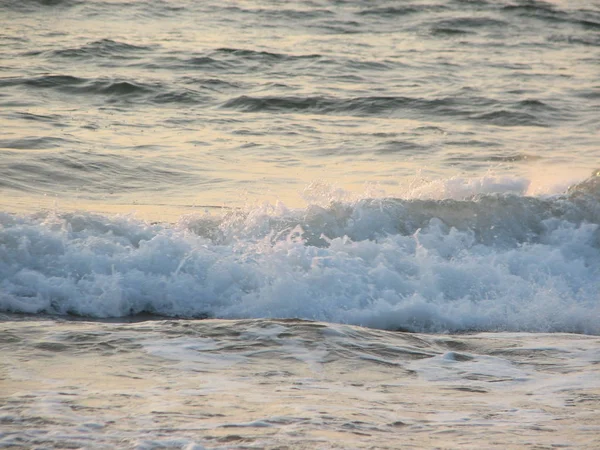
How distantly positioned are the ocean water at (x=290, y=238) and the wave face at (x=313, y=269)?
24 mm

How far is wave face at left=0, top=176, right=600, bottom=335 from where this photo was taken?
762 centimetres

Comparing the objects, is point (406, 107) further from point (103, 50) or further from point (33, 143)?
point (33, 143)

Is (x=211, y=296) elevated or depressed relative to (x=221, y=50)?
depressed

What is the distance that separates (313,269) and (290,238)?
704 mm

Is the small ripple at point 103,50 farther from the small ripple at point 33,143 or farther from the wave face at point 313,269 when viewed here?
the wave face at point 313,269

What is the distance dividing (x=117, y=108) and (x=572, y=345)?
356 inches

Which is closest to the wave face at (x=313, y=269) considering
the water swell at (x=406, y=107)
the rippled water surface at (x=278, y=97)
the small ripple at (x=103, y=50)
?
the rippled water surface at (x=278, y=97)

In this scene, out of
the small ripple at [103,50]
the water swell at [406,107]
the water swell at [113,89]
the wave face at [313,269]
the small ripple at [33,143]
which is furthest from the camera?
the small ripple at [103,50]

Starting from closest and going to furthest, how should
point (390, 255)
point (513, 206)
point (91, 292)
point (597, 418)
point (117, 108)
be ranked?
point (597, 418) → point (91, 292) → point (390, 255) → point (513, 206) → point (117, 108)

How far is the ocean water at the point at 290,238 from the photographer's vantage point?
4887 mm

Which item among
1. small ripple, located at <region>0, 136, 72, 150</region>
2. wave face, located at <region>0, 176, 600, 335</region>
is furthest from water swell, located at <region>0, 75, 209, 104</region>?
wave face, located at <region>0, 176, 600, 335</region>

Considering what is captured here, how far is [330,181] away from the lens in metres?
11.0

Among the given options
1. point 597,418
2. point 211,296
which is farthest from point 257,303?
point 597,418

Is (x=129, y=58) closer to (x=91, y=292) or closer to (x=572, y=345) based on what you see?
(x=91, y=292)
